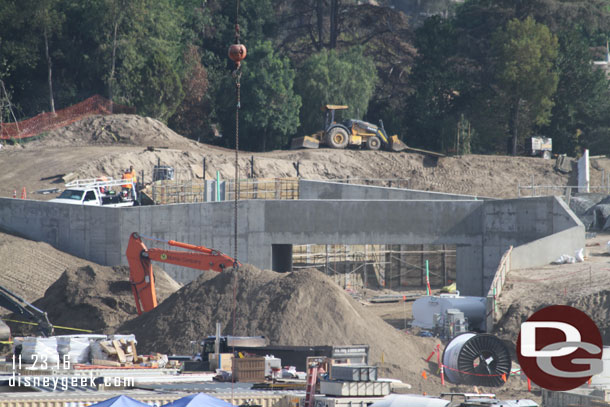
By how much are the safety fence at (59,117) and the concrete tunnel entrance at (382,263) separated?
74.8 feet

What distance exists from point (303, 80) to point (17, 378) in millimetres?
50400

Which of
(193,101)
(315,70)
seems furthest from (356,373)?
(193,101)

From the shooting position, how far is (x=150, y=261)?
112ft

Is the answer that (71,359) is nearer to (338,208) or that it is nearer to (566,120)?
(338,208)

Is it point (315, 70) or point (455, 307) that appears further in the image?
point (315, 70)

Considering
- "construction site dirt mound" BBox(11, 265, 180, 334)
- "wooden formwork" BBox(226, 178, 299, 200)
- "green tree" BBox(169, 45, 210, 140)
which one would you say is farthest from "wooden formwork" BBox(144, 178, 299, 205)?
"green tree" BBox(169, 45, 210, 140)

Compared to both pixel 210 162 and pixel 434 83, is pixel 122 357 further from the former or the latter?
pixel 434 83

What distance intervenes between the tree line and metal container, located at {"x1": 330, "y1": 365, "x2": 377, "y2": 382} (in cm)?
4698

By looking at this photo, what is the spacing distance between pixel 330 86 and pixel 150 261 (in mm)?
40197

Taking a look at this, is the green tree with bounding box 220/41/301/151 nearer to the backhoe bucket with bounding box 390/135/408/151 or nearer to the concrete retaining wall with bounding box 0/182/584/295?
the backhoe bucket with bounding box 390/135/408/151

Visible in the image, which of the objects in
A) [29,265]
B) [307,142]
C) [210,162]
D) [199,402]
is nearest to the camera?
[199,402]

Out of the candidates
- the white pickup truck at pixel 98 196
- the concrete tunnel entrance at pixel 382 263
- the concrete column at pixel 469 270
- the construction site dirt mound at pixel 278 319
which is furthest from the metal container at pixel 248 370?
the concrete tunnel entrance at pixel 382 263

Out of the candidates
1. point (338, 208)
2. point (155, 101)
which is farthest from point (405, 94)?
point (338, 208)

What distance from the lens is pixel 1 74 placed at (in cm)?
6612
